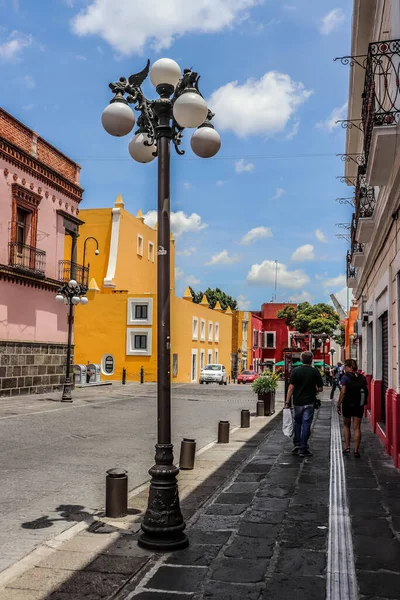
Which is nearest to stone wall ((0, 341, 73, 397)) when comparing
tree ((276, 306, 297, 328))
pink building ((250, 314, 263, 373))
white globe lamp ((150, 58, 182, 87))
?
white globe lamp ((150, 58, 182, 87))

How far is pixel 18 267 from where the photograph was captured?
A: 2183cm

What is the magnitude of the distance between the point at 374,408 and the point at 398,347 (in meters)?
4.43

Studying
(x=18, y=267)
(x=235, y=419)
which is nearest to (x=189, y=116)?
(x=235, y=419)

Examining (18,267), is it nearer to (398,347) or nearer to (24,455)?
(24,455)

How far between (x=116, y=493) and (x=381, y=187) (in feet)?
22.0

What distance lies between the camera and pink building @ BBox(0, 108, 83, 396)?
21578 millimetres

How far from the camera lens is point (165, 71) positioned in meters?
5.43

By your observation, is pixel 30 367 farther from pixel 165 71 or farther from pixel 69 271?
pixel 165 71

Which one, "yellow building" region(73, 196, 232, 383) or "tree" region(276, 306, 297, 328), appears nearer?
"yellow building" region(73, 196, 232, 383)

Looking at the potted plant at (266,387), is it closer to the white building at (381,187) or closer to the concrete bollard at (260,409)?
the concrete bollard at (260,409)

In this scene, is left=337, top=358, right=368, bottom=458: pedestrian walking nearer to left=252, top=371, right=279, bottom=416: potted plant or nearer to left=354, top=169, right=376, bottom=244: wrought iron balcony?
left=354, top=169, right=376, bottom=244: wrought iron balcony

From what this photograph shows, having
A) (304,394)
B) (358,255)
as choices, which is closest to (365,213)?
(358,255)

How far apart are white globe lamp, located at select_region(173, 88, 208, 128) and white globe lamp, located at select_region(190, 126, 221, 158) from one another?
0.22m

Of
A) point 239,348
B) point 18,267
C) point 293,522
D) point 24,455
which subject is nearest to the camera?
point 293,522
